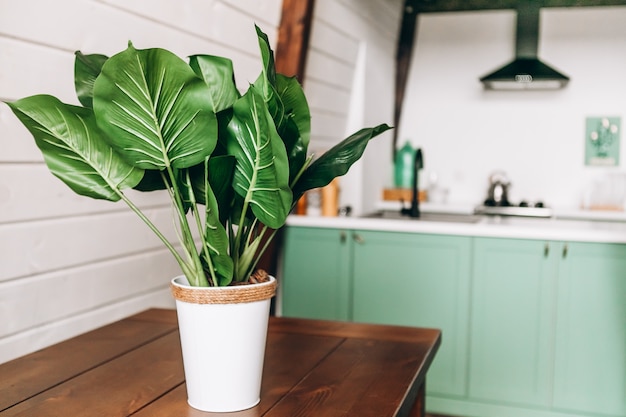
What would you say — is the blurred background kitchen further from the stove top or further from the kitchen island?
the kitchen island

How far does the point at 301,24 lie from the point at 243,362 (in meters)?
2.04

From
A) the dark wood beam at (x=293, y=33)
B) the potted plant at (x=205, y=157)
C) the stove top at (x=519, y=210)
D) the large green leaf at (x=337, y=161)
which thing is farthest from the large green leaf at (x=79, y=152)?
the stove top at (x=519, y=210)

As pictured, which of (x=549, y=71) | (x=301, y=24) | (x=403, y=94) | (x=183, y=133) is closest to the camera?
(x=183, y=133)

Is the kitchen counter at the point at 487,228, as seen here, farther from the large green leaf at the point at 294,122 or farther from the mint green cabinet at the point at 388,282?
the large green leaf at the point at 294,122

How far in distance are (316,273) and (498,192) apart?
1.63 metres

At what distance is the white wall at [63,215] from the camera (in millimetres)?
1646

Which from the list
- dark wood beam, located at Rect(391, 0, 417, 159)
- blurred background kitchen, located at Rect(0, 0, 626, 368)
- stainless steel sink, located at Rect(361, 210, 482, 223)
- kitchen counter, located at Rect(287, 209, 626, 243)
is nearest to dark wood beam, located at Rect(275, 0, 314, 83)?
blurred background kitchen, located at Rect(0, 0, 626, 368)

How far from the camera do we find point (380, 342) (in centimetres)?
171

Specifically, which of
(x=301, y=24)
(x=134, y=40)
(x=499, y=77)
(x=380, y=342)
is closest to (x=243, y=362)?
(x=380, y=342)

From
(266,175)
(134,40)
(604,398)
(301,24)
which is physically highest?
(301,24)

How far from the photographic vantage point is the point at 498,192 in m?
4.46

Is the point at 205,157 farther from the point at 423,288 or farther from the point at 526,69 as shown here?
the point at 526,69

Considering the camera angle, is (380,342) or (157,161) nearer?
(157,161)

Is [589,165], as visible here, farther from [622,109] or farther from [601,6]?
[601,6]
